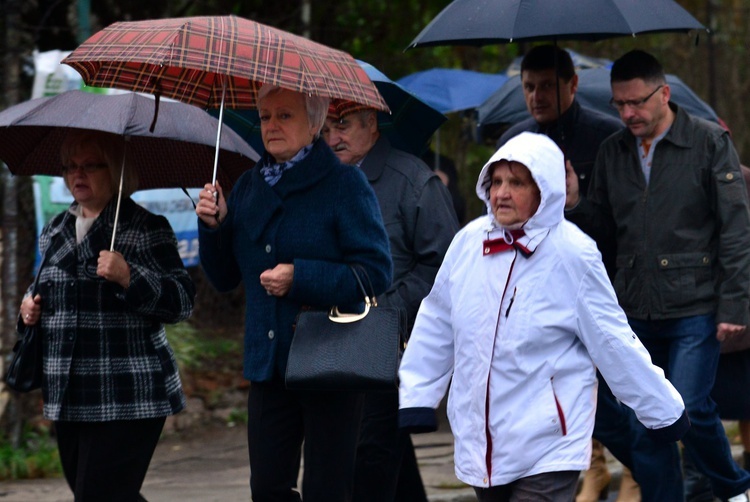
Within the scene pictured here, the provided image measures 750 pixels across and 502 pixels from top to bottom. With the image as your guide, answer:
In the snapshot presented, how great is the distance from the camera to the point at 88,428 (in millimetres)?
4707

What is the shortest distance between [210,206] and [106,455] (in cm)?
100

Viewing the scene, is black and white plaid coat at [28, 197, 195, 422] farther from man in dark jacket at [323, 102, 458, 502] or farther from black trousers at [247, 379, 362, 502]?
man in dark jacket at [323, 102, 458, 502]

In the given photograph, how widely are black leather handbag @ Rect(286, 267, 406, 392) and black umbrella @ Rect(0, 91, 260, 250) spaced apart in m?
0.92

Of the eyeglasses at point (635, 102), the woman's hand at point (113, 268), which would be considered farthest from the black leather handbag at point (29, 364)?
the eyeglasses at point (635, 102)

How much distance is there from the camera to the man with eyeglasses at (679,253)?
5543 millimetres

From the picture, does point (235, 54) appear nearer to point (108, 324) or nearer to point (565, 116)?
point (108, 324)

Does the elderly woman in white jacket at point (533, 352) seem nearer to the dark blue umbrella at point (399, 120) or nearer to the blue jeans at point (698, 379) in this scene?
the blue jeans at point (698, 379)

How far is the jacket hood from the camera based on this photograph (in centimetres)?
425

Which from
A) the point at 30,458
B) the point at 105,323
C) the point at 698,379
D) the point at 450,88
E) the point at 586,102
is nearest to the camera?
the point at 105,323

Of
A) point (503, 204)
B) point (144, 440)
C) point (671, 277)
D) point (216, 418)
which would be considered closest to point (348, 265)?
point (503, 204)

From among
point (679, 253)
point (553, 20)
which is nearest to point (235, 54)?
point (553, 20)

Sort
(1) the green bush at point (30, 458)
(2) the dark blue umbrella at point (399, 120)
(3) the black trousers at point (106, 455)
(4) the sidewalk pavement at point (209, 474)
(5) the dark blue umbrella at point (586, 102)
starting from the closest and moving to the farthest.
→ (3) the black trousers at point (106, 455) < (2) the dark blue umbrella at point (399, 120) < (4) the sidewalk pavement at point (209, 474) < (1) the green bush at point (30, 458) < (5) the dark blue umbrella at point (586, 102)

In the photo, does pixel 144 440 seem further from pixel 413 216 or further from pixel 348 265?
pixel 413 216

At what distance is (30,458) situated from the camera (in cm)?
752
